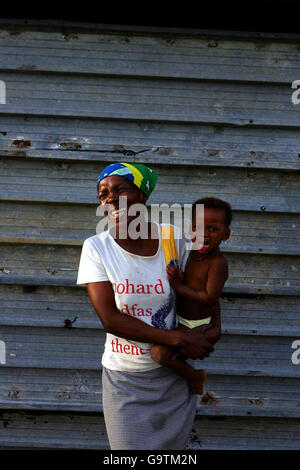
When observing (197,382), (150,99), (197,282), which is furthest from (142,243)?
(150,99)

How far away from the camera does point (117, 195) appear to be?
2.20m

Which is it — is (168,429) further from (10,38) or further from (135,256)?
(10,38)

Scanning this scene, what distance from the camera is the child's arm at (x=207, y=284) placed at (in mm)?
2234

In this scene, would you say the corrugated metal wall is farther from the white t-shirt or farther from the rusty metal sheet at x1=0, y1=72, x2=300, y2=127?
the white t-shirt

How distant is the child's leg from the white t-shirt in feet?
0.22

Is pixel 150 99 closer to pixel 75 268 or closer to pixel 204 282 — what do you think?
pixel 75 268

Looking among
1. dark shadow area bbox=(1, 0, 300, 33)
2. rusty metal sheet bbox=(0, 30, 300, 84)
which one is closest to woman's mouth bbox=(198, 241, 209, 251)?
rusty metal sheet bbox=(0, 30, 300, 84)

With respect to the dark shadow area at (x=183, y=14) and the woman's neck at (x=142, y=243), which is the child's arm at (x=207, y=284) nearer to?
the woman's neck at (x=142, y=243)

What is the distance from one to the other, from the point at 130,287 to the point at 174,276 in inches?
8.4

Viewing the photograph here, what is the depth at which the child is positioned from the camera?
2246 mm

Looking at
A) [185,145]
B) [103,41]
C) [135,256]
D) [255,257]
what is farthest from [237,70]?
[135,256]

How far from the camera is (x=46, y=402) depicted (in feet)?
11.0

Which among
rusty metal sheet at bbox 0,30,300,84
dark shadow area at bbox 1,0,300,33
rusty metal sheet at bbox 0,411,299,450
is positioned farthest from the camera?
rusty metal sheet at bbox 0,411,299,450

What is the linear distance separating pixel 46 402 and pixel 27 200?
138cm
